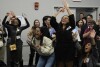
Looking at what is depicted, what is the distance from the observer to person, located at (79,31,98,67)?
5312 mm

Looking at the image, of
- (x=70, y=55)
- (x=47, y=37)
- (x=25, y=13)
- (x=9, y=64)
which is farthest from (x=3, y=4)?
(x=70, y=55)

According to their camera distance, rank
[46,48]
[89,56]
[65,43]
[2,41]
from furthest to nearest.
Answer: [2,41] < [46,48] < [89,56] < [65,43]

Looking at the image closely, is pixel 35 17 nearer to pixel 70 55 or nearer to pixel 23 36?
pixel 23 36

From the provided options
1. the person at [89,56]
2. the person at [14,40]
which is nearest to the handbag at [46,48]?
the person at [89,56]

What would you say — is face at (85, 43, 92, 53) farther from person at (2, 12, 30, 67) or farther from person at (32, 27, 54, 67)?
person at (2, 12, 30, 67)

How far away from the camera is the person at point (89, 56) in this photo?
5312 millimetres

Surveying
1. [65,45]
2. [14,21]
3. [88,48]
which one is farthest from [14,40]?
[88,48]

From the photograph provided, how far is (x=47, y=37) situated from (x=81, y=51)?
78cm

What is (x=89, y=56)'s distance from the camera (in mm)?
5395

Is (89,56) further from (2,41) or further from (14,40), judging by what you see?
(2,41)

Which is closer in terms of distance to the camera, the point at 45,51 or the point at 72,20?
the point at 72,20

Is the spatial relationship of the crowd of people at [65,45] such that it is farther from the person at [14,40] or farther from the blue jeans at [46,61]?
the person at [14,40]

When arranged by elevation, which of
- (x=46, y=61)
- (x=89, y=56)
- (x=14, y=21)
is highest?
(x=14, y=21)

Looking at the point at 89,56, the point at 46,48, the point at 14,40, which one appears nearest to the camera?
the point at 89,56
